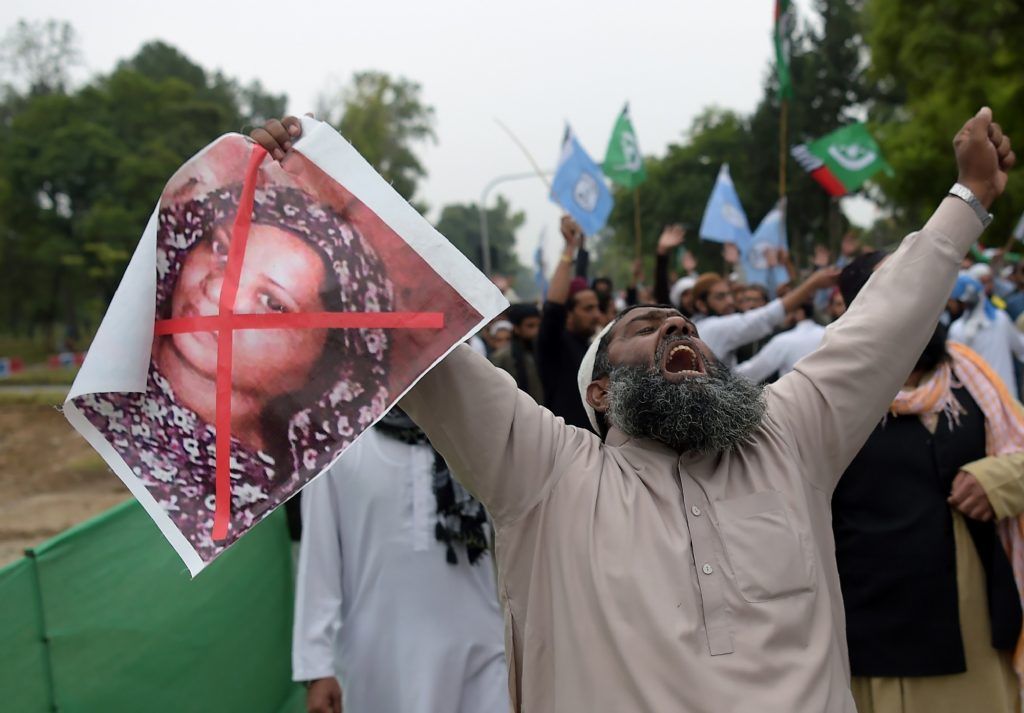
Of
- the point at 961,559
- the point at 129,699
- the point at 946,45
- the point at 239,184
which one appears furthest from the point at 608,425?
the point at 946,45

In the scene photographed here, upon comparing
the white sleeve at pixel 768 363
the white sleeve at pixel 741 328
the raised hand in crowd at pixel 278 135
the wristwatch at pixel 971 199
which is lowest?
the white sleeve at pixel 768 363

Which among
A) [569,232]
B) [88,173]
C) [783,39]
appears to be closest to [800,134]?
[88,173]

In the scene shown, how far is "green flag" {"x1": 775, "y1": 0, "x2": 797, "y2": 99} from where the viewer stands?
9.23 m

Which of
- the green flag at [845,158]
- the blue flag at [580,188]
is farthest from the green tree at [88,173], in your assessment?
the green flag at [845,158]

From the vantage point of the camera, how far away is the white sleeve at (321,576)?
10.2 feet

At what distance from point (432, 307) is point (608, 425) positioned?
0.77 m

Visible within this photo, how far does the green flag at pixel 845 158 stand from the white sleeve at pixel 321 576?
27.3 ft

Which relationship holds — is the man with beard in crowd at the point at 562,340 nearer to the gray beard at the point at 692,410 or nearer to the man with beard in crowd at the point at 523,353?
the man with beard in crowd at the point at 523,353

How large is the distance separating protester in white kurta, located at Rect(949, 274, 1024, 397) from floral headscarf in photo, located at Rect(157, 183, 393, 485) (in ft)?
18.6

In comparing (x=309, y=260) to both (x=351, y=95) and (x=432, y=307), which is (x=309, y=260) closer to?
(x=432, y=307)

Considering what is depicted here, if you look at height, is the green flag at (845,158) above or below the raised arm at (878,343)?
above

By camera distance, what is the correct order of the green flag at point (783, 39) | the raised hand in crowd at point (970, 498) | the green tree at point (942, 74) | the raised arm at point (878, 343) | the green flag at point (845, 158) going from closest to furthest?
the raised arm at point (878, 343) → the raised hand in crowd at point (970, 498) → the green flag at point (783, 39) → the green flag at point (845, 158) → the green tree at point (942, 74)

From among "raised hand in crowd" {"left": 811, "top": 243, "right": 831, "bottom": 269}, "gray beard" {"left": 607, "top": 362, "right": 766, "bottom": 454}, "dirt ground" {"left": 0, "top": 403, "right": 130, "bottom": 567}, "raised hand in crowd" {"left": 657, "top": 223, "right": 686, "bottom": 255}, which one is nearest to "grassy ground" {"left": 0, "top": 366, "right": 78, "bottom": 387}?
"dirt ground" {"left": 0, "top": 403, "right": 130, "bottom": 567}

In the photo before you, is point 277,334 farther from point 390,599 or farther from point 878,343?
point 390,599
